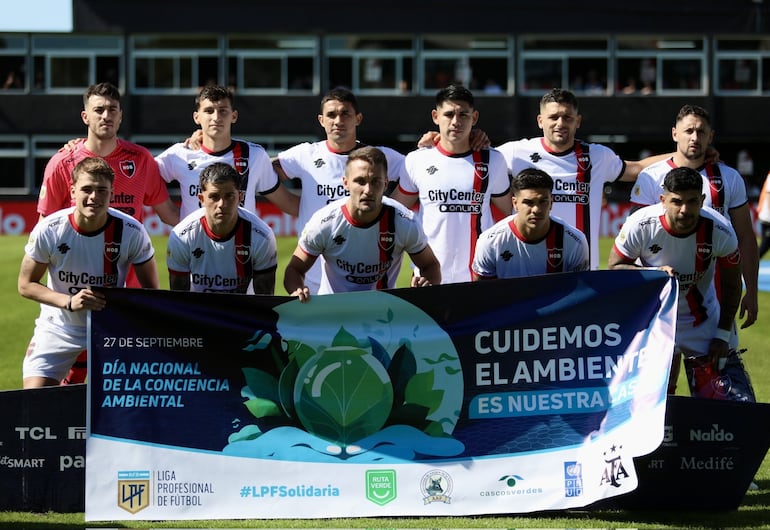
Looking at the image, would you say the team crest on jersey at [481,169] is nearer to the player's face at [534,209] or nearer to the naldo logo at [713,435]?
the player's face at [534,209]

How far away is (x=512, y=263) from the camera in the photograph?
6820 mm

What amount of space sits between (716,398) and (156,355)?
3.34 meters

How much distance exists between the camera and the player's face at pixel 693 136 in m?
7.57

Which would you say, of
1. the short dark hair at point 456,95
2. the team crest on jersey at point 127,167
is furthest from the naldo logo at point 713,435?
the team crest on jersey at point 127,167

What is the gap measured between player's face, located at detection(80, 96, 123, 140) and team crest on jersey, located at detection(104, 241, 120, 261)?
119cm

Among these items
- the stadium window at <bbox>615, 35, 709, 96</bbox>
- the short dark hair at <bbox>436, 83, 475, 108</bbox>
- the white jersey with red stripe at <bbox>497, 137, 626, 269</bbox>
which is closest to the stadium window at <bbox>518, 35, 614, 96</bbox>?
the stadium window at <bbox>615, 35, 709, 96</bbox>

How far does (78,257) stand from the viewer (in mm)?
6836

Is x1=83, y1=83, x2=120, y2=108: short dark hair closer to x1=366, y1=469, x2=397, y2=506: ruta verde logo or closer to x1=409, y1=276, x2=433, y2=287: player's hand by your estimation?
x1=409, y1=276, x2=433, y2=287: player's hand

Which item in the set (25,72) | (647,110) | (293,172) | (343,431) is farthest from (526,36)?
(343,431)

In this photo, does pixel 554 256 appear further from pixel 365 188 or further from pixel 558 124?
pixel 558 124

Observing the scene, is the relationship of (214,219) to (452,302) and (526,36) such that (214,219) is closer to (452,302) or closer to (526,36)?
(452,302)

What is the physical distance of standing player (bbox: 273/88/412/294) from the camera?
8.14 metres

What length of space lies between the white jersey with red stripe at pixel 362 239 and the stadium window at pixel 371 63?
31903 mm

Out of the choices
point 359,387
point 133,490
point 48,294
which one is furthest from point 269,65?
point 133,490
